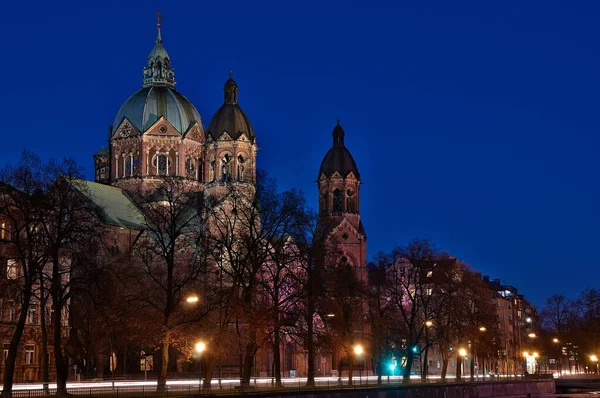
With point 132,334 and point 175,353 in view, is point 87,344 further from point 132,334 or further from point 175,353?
point 175,353

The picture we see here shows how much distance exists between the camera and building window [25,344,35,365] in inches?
2990

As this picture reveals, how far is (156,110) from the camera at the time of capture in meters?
122

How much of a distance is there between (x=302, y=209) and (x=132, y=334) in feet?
58.2

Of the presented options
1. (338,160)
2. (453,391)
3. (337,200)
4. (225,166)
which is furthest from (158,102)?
(453,391)

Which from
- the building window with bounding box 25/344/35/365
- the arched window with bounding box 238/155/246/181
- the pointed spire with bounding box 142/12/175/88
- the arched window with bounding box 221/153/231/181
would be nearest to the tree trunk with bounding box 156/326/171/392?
the building window with bounding box 25/344/35/365

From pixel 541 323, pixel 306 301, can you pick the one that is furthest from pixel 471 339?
pixel 541 323

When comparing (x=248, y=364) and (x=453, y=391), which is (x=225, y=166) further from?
(x=248, y=364)

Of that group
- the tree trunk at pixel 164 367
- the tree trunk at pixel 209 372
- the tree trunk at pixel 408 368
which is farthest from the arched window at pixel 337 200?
the tree trunk at pixel 164 367

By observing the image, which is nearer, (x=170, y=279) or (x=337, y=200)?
(x=170, y=279)

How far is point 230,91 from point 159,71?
1010 cm

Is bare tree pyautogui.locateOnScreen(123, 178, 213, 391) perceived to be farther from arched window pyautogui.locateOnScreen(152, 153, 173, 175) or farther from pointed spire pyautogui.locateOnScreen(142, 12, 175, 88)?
pointed spire pyautogui.locateOnScreen(142, 12, 175, 88)

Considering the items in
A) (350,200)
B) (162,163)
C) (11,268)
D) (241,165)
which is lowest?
(11,268)

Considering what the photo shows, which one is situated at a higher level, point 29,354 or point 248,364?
point 29,354

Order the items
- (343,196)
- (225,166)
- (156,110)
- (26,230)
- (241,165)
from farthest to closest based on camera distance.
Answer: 1. (343,196)
2. (241,165)
3. (225,166)
4. (156,110)
5. (26,230)
